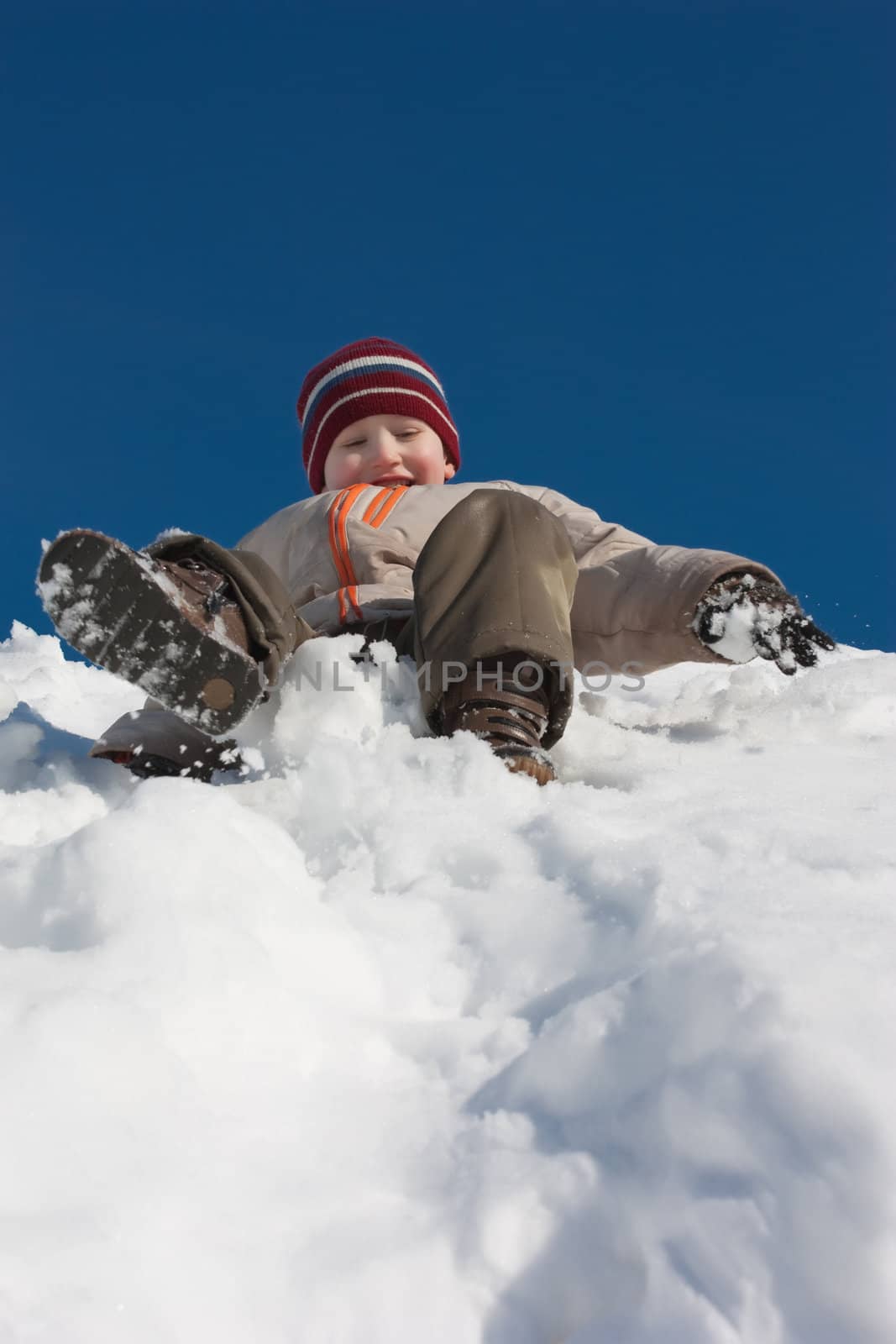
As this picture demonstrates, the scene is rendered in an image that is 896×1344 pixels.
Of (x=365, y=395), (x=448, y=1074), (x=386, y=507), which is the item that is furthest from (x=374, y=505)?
(x=448, y=1074)

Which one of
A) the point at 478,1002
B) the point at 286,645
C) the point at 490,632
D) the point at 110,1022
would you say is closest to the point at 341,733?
the point at 286,645

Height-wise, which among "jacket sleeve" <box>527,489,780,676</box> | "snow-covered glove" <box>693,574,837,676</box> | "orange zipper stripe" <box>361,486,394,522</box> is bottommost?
"snow-covered glove" <box>693,574,837,676</box>

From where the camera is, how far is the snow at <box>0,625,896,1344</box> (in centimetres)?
56

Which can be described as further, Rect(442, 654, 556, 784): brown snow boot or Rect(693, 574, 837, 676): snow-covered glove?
Rect(693, 574, 837, 676): snow-covered glove

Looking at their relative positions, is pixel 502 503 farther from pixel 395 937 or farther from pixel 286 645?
pixel 395 937

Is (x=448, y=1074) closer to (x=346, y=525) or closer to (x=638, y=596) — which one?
(x=638, y=596)

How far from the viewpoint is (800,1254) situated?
541mm

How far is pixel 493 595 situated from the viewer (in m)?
1.61

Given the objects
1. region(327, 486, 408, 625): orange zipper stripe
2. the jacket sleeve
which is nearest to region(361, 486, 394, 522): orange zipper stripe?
region(327, 486, 408, 625): orange zipper stripe

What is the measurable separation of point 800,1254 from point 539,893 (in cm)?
50

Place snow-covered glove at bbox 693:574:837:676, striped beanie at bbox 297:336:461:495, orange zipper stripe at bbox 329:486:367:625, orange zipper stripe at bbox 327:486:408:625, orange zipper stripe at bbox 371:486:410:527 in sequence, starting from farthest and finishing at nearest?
striped beanie at bbox 297:336:461:495 < orange zipper stripe at bbox 371:486:410:527 < orange zipper stripe at bbox 329:486:367:625 < orange zipper stripe at bbox 327:486:408:625 < snow-covered glove at bbox 693:574:837:676

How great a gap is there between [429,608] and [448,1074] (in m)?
0.97

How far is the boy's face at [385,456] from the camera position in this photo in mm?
3119

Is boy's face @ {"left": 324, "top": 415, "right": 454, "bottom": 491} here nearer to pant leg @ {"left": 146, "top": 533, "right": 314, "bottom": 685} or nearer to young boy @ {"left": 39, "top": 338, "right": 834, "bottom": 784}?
young boy @ {"left": 39, "top": 338, "right": 834, "bottom": 784}
